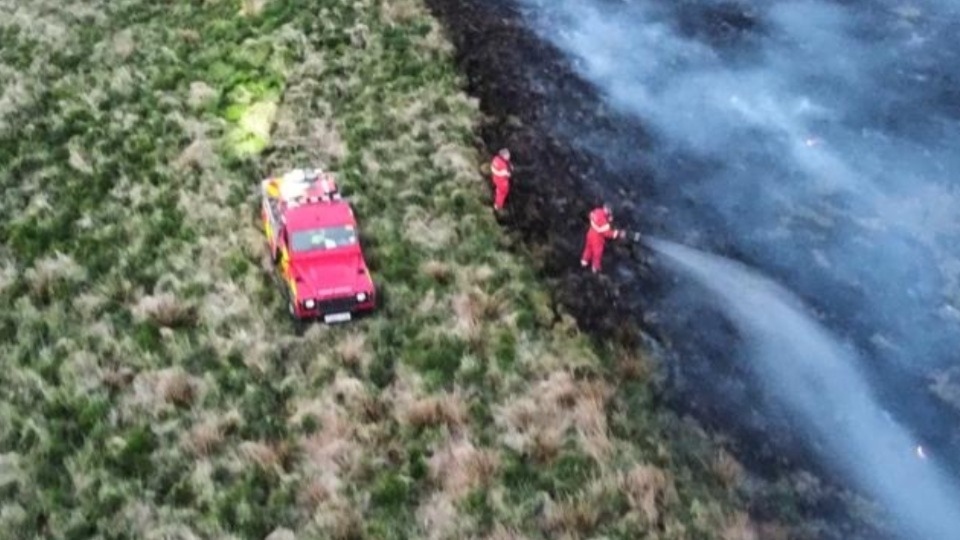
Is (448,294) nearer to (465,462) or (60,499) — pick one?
(465,462)

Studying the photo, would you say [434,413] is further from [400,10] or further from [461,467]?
[400,10]

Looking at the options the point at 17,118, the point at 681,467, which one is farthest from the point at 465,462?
the point at 17,118

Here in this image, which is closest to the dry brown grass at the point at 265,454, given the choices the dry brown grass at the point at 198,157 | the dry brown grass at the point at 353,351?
the dry brown grass at the point at 353,351

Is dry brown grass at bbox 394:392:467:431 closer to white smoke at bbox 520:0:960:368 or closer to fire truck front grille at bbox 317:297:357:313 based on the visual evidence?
fire truck front grille at bbox 317:297:357:313

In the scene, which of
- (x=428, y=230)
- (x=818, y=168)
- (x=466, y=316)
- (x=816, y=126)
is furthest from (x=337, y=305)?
(x=816, y=126)

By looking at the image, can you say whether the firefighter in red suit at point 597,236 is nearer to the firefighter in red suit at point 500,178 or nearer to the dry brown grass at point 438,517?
the firefighter in red suit at point 500,178

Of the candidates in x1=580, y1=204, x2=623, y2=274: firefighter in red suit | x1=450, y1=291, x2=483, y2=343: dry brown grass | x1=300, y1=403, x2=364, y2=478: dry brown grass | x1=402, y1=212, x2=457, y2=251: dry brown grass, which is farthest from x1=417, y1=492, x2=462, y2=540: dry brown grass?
x1=402, y1=212, x2=457, y2=251: dry brown grass
